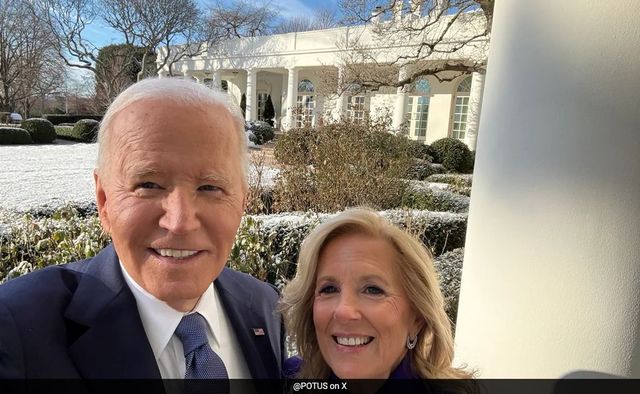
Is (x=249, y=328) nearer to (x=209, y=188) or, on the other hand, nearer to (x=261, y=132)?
(x=209, y=188)

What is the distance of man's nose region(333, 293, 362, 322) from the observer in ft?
4.82

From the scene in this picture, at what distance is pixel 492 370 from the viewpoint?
89.7 inches

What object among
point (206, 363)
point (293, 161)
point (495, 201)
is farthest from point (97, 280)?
point (293, 161)

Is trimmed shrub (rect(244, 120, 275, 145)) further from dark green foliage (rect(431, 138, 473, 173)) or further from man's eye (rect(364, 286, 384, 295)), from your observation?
man's eye (rect(364, 286, 384, 295))

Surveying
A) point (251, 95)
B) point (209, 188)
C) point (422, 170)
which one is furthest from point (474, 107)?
point (209, 188)

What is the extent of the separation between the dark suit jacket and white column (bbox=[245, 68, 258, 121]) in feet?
105

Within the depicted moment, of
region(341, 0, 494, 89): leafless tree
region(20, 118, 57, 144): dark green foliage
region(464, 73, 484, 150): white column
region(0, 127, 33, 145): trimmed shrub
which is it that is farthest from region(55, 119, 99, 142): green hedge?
region(464, 73, 484, 150): white column

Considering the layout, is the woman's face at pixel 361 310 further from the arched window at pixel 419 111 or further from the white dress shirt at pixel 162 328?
the arched window at pixel 419 111

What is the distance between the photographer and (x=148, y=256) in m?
1.23

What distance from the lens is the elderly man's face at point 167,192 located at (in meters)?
1.19

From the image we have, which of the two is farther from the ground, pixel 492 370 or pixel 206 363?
pixel 206 363

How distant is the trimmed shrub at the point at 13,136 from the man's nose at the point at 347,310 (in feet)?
78.2

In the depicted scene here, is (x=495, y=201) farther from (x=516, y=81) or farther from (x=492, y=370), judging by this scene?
(x=492, y=370)

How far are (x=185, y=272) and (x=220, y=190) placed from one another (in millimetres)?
264
